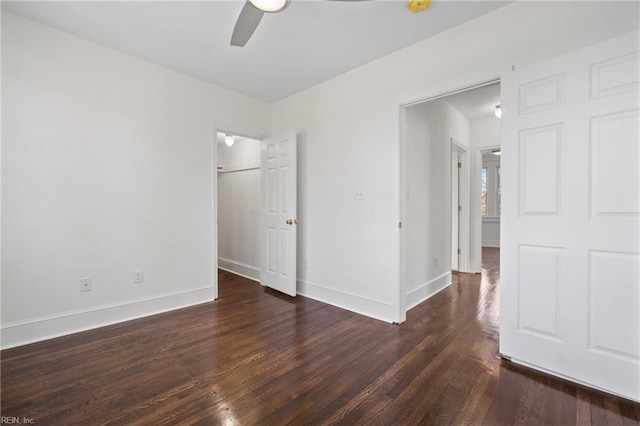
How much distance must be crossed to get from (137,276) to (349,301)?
231cm

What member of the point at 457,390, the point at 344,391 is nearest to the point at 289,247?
the point at 344,391

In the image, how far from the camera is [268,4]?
164cm

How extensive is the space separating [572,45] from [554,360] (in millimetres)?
2126

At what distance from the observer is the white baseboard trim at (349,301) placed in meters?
2.86

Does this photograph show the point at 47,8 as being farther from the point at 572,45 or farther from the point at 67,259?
the point at 572,45

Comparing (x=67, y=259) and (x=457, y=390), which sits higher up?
(x=67, y=259)

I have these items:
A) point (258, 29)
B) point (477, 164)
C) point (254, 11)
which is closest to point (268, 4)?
point (254, 11)

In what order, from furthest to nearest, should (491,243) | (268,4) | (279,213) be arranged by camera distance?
(491,243), (279,213), (268,4)

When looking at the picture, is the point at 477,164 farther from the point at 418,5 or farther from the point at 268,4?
the point at 268,4

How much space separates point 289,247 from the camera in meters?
3.62

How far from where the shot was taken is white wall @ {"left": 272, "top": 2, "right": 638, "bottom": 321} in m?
1.94

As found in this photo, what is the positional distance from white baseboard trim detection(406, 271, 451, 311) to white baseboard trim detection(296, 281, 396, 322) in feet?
1.41

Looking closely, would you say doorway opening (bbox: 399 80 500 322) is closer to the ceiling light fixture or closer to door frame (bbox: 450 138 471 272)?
door frame (bbox: 450 138 471 272)

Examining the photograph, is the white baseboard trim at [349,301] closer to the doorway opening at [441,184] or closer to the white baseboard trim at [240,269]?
the doorway opening at [441,184]
